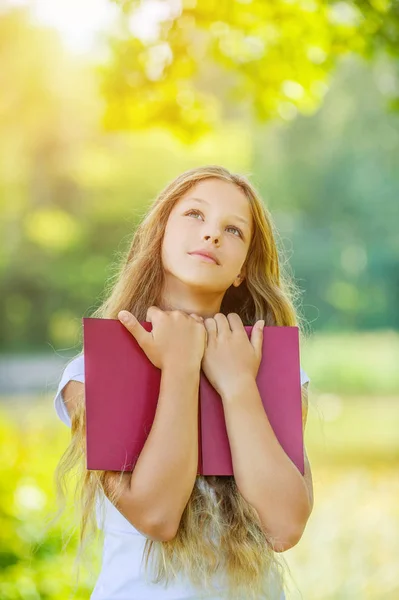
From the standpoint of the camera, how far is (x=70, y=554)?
3020 millimetres

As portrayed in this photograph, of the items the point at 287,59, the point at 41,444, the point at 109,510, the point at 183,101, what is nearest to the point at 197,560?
the point at 109,510

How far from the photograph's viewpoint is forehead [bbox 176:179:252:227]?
4.40 ft

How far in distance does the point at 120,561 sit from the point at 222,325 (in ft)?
1.29

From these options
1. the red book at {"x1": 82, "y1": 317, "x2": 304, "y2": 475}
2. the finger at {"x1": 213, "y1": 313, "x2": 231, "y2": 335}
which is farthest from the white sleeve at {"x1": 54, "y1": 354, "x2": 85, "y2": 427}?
the finger at {"x1": 213, "y1": 313, "x2": 231, "y2": 335}

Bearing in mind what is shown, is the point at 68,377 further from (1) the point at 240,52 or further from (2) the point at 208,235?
(1) the point at 240,52

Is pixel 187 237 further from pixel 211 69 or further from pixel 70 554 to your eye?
pixel 211 69

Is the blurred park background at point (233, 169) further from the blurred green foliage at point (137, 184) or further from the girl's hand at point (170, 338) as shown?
the girl's hand at point (170, 338)

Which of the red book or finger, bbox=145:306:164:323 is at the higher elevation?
finger, bbox=145:306:164:323

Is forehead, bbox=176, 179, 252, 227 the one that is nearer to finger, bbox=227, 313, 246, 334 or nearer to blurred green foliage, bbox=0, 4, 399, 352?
finger, bbox=227, 313, 246, 334

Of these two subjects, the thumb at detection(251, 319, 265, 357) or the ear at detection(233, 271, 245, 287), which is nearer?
the thumb at detection(251, 319, 265, 357)

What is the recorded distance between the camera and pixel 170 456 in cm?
115

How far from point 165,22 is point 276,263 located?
1723 millimetres

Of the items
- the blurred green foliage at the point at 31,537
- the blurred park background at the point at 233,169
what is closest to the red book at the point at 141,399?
the blurred green foliage at the point at 31,537

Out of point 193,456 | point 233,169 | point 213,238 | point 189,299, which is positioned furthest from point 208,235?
point 233,169
